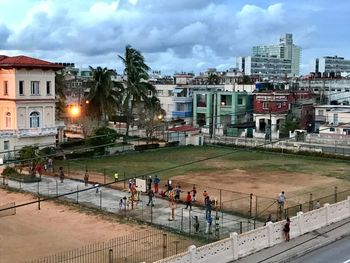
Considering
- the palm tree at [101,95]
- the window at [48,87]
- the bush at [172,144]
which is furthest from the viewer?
the bush at [172,144]

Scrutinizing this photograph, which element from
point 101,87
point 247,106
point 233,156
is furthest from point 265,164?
point 247,106

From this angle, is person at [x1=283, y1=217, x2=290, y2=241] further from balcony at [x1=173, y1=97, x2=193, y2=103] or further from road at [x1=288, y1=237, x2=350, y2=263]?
balcony at [x1=173, y1=97, x2=193, y2=103]

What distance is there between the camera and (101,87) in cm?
7000

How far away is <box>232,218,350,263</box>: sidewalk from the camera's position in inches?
958

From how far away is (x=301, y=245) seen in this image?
86.6ft

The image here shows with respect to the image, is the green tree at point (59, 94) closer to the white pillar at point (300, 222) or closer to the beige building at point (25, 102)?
the beige building at point (25, 102)

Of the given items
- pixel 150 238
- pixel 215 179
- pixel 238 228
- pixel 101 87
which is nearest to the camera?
pixel 150 238

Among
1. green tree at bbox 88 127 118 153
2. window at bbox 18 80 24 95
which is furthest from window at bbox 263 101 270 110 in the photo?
window at bbox 18 80 24 95

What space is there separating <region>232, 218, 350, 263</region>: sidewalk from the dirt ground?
26.1 ft

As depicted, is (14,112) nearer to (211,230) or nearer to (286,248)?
(211,230)

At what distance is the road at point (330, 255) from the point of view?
24.1 meters

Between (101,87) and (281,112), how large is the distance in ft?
102

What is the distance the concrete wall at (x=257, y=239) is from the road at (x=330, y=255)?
193 centimetres

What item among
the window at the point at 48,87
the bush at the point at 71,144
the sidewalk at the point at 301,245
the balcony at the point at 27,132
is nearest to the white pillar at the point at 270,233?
the sidewalk at the point at 301,245
